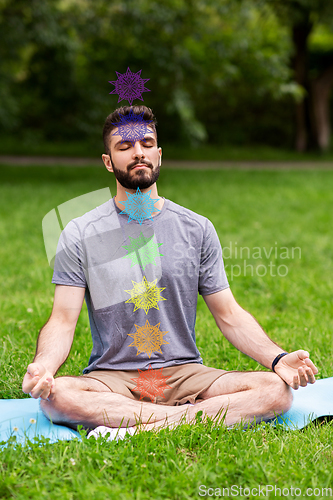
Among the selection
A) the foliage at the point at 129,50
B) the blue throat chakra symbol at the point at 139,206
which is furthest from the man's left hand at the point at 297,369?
the foliage at the point at 129,50

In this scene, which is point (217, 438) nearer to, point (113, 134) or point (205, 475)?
point (205, 475)

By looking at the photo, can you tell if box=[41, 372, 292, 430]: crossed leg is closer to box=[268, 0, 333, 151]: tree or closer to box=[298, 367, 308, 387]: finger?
box=[298, 367, 308, 387]: finger

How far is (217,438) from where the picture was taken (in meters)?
2.57

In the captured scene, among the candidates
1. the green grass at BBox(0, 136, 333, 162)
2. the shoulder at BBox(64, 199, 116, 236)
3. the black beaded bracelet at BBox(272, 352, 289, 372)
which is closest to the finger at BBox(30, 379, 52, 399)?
the shoulder at BBox(64, 199, 116, 236)

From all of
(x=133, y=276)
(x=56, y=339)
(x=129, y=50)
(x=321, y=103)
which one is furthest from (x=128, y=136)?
(x=321, y=103)

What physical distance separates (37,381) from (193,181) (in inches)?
429

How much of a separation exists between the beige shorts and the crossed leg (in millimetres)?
78

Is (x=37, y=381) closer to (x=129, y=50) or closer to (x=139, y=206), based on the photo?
(x=139, y=206)

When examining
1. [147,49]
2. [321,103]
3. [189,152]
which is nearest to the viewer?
[147,49]

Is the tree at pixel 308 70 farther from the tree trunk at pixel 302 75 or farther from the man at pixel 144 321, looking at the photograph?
the man at pixel 144 321

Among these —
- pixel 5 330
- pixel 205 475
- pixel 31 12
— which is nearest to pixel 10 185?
pixel 31 12

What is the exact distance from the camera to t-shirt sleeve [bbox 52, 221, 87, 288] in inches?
106

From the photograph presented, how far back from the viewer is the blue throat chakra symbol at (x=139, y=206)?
257 cm

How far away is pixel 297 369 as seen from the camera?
8.20ft
